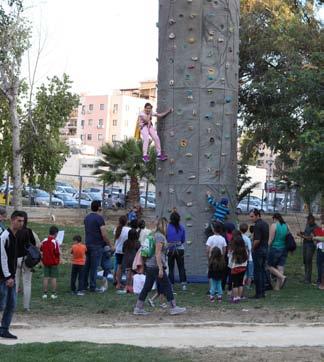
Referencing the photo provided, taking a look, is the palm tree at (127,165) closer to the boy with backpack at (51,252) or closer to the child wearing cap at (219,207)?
the child wearing cap at (219,207)

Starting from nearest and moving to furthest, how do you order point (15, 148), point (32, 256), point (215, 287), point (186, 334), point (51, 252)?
point (186, 334)
point (32, 256)
point (51, 252)
point (215, 287)
point (15, 148)

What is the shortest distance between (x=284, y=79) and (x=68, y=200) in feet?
65.9

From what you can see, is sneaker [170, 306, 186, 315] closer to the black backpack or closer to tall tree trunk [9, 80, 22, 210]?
the black backpack

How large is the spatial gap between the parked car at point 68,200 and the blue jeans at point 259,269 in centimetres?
2230

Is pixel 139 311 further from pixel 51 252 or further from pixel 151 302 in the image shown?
pixel 51 252

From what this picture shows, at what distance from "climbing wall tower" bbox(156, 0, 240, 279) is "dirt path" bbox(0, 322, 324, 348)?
5.68 metres

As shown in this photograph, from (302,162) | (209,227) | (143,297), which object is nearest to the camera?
(143,297)

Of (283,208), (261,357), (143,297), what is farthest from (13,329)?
(283,208)

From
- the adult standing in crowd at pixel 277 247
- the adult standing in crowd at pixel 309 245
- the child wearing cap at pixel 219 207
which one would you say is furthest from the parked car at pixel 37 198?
the adult standing in crowd at pixel 277 247

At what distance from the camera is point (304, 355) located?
809 centimetres

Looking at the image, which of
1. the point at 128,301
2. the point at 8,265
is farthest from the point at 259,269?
the point at 8,265

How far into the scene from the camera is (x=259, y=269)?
13.5 m

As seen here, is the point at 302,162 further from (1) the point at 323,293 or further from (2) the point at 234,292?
(2) the point at 234,292

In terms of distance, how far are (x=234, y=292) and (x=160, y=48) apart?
654 centimetres
